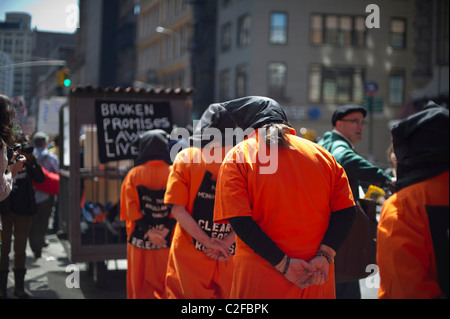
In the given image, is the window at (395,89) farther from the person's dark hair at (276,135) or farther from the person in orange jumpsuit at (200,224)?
the person's dark hair at (276,135)

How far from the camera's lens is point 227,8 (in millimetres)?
37562

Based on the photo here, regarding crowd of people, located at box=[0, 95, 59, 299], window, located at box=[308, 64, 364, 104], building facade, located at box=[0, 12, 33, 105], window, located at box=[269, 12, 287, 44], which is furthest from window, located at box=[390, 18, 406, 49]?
crowd of people, located at box=[0, 95, 59, 299]

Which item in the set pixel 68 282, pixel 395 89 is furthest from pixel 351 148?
pixel 395 89

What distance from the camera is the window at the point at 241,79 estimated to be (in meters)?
34.8

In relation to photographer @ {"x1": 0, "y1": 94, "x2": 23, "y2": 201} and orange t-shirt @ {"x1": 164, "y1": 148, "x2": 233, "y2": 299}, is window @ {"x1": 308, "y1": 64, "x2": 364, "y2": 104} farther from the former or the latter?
photographer @ {"x1": 0, "y1": 94, "x2": 23, "y2": 201}

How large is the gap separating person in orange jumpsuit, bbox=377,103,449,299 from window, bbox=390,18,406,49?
1328 inches

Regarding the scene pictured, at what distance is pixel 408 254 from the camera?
2.45m

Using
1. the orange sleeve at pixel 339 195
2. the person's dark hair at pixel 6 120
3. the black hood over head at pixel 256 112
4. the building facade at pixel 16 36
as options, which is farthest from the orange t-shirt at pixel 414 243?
the building facade at pixel 16 36

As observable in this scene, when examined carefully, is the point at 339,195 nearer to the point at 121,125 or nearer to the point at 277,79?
the point at 121,125

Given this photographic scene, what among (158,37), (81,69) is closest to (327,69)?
(158,37)

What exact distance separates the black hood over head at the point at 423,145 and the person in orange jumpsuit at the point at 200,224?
1660 millimetres

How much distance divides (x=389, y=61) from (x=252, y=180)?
109 feet
